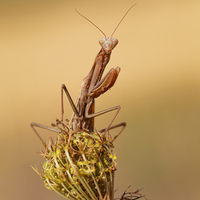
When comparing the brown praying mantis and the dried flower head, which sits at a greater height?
the brown praying mantis

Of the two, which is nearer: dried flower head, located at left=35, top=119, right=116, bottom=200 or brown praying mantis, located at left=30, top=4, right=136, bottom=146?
dried flower head, located at left=35, top=119, right=116, bottom=200

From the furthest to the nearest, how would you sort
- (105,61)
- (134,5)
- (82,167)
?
(134,5), (105,61), (82,167)

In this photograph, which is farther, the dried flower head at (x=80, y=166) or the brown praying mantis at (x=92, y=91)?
the brown praying mantis at (x=92, y=91)

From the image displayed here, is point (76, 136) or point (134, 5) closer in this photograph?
point (76, 136)

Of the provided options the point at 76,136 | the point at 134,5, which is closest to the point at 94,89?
the point at 76,136

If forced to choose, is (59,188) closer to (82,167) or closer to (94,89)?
(82,167)

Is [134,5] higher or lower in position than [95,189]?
higher

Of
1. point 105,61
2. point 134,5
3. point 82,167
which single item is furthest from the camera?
point 134,5

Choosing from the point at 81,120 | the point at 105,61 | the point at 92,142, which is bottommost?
the point at 92,142

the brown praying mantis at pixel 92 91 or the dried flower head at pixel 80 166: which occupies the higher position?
the brown praying mantis at pixel 92 91

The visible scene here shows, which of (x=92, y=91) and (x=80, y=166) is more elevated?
(x=92, y=91)

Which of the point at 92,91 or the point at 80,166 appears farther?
the point at 92,91
